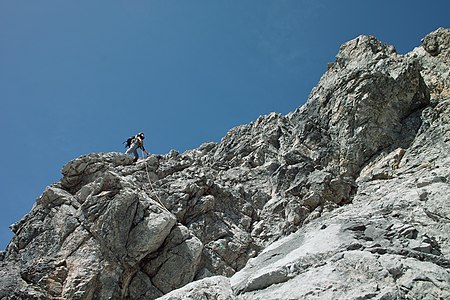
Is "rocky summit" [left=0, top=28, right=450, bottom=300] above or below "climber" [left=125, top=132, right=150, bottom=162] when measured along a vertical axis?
below

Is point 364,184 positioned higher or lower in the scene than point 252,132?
lower

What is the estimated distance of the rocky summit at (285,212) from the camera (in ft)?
35.8

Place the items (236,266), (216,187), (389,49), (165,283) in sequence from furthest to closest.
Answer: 1. (389,49)
2. (216,187)
3. (236,266)
4. (165,283)

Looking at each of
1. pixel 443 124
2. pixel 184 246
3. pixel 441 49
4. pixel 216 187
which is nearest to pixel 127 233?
pixel 184 246

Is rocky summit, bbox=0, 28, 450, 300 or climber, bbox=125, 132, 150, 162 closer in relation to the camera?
rocky summit, bbox=0, 28, 450, 300

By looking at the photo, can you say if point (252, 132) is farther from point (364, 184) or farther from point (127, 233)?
point (127, 233)

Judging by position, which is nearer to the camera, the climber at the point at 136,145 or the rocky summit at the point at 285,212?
the rocky summit at the point at 285,212

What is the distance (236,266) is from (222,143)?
74.4 ft

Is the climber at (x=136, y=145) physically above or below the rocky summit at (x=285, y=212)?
above

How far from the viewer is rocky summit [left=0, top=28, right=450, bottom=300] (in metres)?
10.9

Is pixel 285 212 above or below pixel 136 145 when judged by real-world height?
below

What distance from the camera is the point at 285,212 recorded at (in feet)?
98.6

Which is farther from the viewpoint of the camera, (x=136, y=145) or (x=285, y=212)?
(x=136, y=145)

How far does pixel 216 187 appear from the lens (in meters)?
33.4
